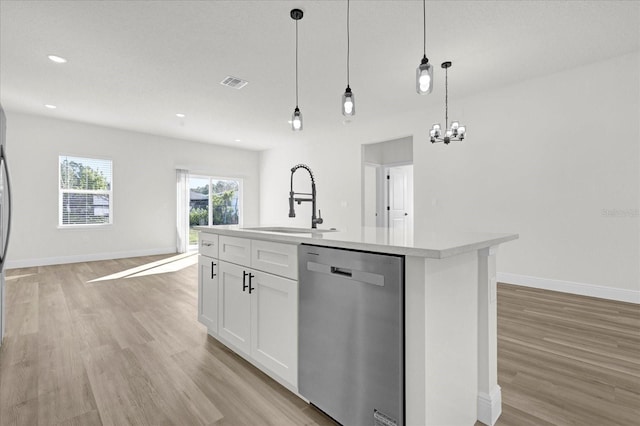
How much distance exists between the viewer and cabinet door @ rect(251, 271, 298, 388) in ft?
5.33

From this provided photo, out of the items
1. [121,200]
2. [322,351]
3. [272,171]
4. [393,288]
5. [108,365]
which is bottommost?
[108,365]

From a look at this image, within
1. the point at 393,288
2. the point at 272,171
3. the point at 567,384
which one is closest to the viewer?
the point at 393,288

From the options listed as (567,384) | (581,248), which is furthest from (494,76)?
(567,384)

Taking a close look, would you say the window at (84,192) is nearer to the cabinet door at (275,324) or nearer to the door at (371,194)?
the door at (371,194)

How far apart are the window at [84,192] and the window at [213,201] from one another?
5.68 feet

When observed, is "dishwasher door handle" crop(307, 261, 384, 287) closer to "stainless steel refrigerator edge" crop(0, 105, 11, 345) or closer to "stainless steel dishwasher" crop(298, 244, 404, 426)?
"stainless steel dishwasher" crop(298, 244, 404, 426)

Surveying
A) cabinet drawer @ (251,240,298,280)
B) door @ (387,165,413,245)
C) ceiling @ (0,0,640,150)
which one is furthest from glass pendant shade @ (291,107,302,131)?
door @ (387,165,413,245)

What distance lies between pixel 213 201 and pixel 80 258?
2.98m

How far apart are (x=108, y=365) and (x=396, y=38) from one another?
3.57m

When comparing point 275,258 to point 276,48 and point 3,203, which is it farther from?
point 276,48

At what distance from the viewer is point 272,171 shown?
8.30m

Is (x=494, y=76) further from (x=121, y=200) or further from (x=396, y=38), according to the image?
(x=121, y=200)

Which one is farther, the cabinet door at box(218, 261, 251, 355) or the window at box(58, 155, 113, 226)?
the window at box(58, 155, 113, 226)

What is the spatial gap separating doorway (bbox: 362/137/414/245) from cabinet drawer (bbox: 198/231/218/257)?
442 cm
